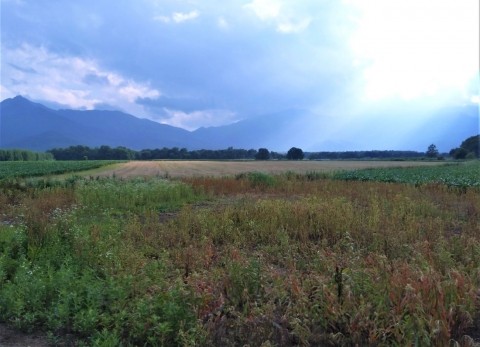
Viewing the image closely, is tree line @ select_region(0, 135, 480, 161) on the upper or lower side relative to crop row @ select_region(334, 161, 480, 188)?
upper

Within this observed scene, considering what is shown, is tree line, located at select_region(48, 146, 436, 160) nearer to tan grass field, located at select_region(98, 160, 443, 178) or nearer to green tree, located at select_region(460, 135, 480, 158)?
green tree, located at select_region(460, 135, 480, 158)

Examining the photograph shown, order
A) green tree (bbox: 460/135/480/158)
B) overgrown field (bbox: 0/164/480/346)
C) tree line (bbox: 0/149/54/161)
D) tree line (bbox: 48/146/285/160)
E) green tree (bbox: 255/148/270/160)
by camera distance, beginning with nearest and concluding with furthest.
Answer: overgrown field (bbox: 0/164/480/346), green tree (bbox: 460/135/480/158), green tree (bbox: 255/148/270/160), tree line (bbox: 48/146/285/160), tree line (bbox: 0/149/54/161)

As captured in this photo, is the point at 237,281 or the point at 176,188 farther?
the point at 176,188

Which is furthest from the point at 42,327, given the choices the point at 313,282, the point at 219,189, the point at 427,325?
the point at 219,189

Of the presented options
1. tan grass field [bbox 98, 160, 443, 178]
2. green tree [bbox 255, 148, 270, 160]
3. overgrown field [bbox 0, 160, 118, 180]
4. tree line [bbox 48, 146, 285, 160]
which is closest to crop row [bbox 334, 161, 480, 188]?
tan grass field [bbox 98, 160, 443, 178]

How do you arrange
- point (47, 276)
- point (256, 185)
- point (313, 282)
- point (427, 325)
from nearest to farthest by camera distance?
point (427, 325)
point (313, 282)
point (47, 276)
point (256, 185)

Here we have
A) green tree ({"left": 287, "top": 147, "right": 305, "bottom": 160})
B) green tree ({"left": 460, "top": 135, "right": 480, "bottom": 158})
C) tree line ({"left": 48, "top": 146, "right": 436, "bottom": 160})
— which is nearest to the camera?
green tree ({"left": 460, "top": 135, "right": 480, "bottom": 158})

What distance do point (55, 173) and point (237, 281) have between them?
4449cm

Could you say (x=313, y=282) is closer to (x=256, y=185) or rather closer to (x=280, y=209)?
(x=280, y=209)

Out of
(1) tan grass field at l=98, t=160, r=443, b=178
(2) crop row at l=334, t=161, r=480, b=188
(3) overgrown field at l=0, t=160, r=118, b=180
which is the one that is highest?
(2) crop row at l=334, t=161, r=480, b=188

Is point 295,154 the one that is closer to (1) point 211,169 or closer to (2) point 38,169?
(1) point 211,169

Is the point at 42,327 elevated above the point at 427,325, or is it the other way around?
the point at 427,325

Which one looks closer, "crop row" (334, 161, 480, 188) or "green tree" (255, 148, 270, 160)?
"crop row" (334, 161, 480, 188)

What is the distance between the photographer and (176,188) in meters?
16.6
